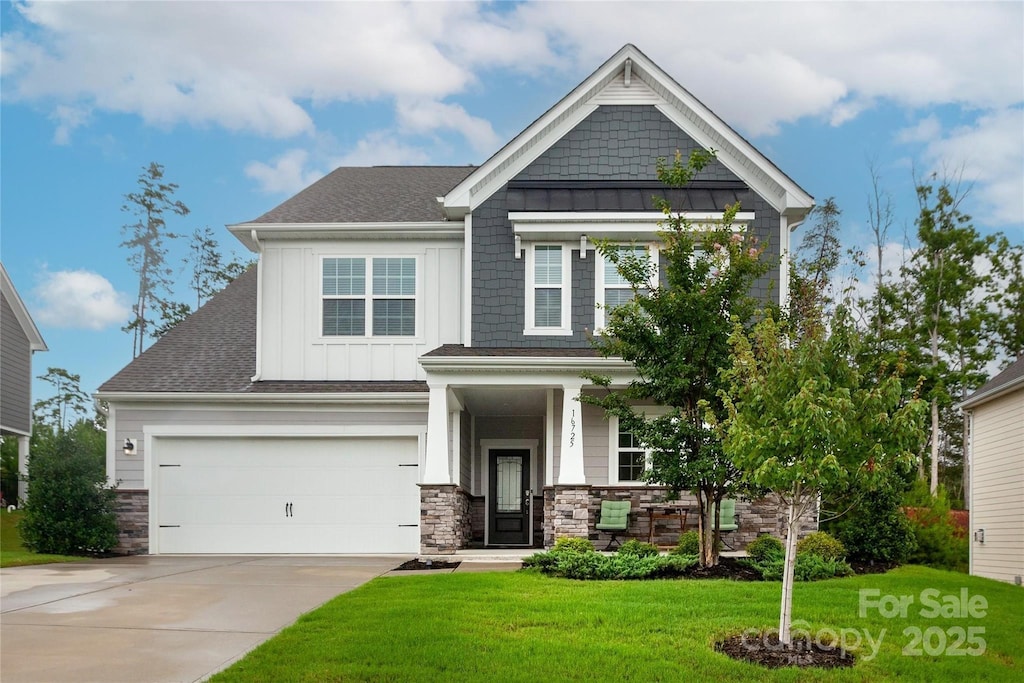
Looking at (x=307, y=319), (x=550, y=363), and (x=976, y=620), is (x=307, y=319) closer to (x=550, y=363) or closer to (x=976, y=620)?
(x=550, y=363)

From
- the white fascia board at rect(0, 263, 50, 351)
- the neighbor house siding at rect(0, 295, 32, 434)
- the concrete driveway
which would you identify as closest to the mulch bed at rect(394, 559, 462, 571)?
the concrete driveway

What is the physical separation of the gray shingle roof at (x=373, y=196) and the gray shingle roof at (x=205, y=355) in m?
2.81

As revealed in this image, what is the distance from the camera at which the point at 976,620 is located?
10.4 m

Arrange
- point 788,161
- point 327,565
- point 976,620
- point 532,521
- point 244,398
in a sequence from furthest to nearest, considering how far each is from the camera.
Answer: point 788,161 < point 532,521 < point 244,398 < point 327,565 < point 976,620

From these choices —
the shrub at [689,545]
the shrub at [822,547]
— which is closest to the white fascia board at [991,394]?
the shrub at [822,547]

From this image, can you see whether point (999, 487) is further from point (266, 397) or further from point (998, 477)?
point (266, 397)

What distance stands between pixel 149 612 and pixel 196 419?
28.2ft

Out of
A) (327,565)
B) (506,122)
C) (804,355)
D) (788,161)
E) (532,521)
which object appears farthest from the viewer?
(788,161)

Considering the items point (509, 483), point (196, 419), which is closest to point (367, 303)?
point (196, 419)

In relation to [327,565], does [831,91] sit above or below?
above

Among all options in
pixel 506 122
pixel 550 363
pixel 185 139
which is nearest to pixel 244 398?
pixel 550 363

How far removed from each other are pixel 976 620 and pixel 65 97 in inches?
1389

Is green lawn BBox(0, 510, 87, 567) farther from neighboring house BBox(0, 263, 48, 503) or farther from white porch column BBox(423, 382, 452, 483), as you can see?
white porch column BBox(423, 382, 452, 483)

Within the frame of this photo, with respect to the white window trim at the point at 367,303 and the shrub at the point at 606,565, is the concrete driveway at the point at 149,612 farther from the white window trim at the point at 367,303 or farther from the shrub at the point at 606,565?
the white window trim at the point at 367,303
